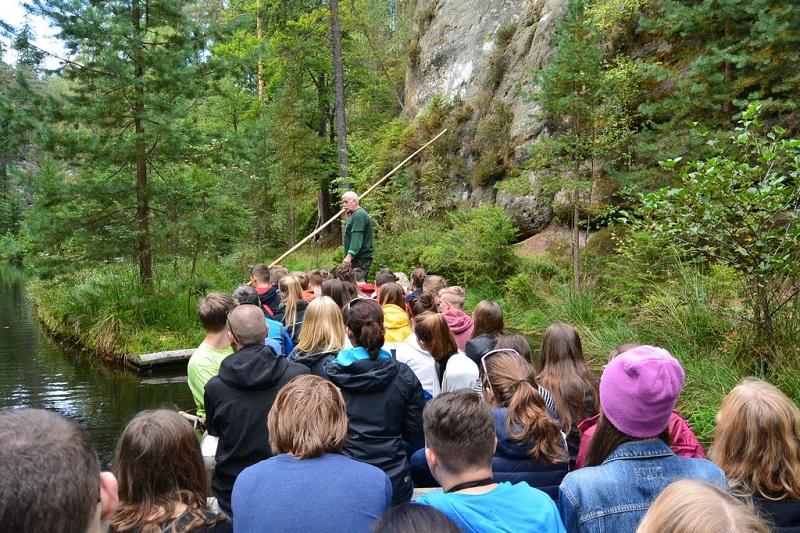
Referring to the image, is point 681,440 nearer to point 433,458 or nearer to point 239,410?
point 433,458

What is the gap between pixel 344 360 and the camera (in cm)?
371

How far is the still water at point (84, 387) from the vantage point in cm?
820

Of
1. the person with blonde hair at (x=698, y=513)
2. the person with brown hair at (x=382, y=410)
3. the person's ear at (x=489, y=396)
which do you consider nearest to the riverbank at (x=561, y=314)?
the person's ear at (x=489, y=396)

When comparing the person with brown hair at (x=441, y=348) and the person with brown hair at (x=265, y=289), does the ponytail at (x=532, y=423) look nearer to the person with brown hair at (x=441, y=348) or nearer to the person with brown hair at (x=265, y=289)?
the person with brown hair at (x=441, y=348)

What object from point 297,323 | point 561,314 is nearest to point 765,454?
point 297,323

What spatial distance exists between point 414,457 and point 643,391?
2260 millimetres

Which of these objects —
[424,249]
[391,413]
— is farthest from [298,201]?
[391,413]

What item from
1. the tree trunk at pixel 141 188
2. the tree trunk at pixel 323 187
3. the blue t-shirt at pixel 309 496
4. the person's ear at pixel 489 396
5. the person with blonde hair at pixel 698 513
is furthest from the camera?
the tree trunk at pixel 323 187

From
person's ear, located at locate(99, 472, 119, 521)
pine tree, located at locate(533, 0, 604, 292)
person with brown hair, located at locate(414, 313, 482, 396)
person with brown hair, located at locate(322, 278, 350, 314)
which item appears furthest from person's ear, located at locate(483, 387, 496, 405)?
pine tree, located at locate(533, 0, 604, 292)

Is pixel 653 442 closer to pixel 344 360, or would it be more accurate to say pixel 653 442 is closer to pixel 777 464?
pixel 777 464

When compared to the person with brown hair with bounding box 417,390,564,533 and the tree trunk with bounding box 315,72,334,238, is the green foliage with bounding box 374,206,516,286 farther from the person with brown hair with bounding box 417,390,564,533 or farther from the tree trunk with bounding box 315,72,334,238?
the person with brown hair with bounding box 417,390,564,533

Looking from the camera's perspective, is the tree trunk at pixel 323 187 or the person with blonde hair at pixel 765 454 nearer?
the person with blonde hair at pixel 765 454

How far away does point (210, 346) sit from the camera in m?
4.73

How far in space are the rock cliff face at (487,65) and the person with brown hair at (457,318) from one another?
32.3ft
